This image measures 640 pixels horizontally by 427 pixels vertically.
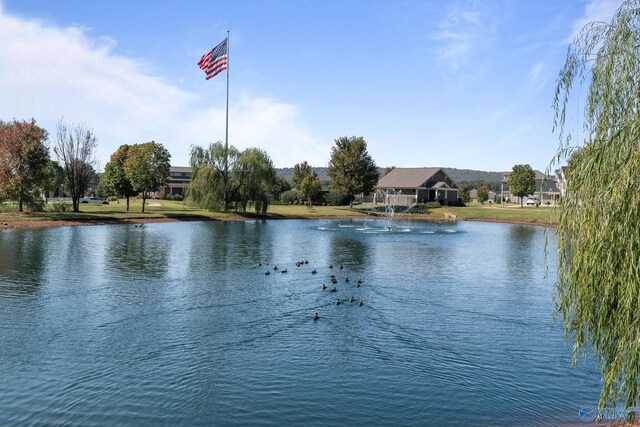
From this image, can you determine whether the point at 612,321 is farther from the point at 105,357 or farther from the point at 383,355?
the point at 105,357

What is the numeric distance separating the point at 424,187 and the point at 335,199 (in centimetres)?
1926

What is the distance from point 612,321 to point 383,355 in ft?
26.0

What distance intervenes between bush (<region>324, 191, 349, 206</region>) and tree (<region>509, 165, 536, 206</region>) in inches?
1402

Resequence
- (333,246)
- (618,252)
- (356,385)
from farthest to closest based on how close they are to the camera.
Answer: (333,246), (356,385), (618,252)

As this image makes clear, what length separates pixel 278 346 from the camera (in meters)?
17.0

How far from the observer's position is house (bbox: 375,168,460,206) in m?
109

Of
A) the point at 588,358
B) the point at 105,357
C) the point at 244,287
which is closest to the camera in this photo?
the point at 105,357

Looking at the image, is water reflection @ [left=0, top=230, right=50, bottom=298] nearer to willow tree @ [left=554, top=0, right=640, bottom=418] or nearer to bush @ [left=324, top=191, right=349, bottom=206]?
willow tree @ [left=554, top=0, right=640, bottom=418]

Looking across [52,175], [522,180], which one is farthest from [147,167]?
[522,180]

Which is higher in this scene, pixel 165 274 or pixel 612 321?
pixel 612 321

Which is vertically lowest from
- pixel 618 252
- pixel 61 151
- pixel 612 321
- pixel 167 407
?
pixel 167 407

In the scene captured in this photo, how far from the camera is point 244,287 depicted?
86.4ft

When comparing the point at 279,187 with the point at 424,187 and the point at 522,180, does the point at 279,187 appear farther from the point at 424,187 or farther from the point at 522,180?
the point at 522,180

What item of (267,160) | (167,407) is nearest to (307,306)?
(167,407)
